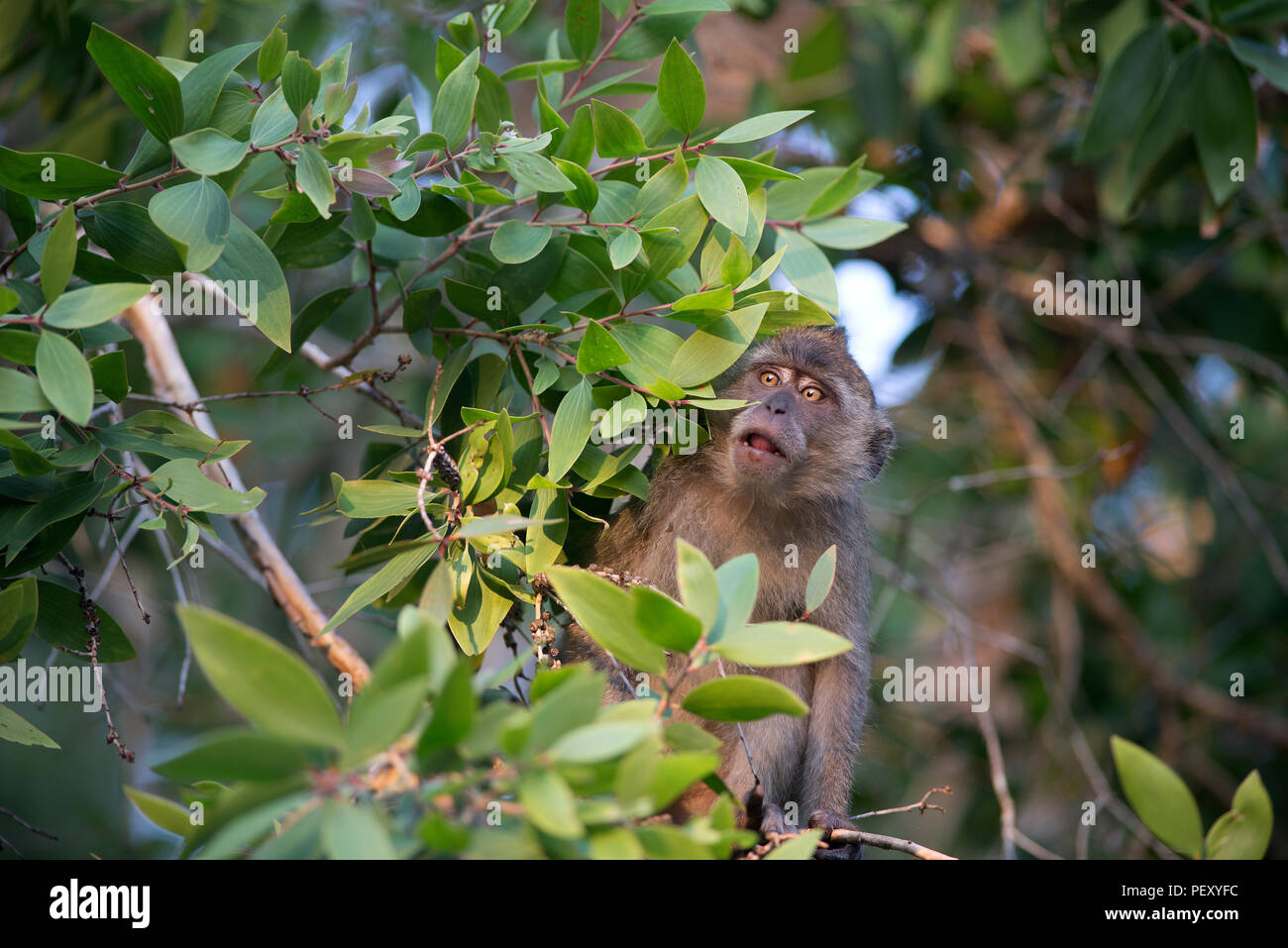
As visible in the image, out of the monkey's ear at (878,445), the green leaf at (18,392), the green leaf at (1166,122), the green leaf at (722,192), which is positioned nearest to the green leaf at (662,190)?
the green leaf at (722,192)

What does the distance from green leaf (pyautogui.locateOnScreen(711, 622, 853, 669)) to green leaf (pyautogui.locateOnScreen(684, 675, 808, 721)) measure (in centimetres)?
8

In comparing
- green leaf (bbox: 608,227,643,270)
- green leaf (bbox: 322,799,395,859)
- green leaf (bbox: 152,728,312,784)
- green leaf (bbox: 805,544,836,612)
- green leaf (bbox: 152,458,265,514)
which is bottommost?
green leaf (bbox: 322,799,395,859)

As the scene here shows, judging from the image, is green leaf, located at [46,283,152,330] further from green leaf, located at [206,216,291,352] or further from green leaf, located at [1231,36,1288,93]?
green leaf, located at [1231,36,1288,93]

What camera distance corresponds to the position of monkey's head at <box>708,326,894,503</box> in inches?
167

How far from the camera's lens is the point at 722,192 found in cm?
300

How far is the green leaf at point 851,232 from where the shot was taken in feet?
12.2

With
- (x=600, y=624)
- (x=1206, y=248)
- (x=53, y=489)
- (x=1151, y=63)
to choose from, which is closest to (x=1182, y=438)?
(x=1206, y=248)

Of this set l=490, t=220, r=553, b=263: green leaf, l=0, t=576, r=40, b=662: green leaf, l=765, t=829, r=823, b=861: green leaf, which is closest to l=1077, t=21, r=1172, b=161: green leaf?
l=490, t=220, r=553, b=263: green leaf

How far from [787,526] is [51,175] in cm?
306

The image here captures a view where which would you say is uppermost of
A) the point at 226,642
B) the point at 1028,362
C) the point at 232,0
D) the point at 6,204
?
the point at 232,0

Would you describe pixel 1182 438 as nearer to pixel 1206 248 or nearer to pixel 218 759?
pixel 1206 248

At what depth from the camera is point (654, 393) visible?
9.72 feet

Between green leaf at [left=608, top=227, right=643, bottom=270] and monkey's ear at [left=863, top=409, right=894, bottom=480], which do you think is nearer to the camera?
green leaf at [left=608, top=227, right=643, bottom=270]

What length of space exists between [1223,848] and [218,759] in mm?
1968
